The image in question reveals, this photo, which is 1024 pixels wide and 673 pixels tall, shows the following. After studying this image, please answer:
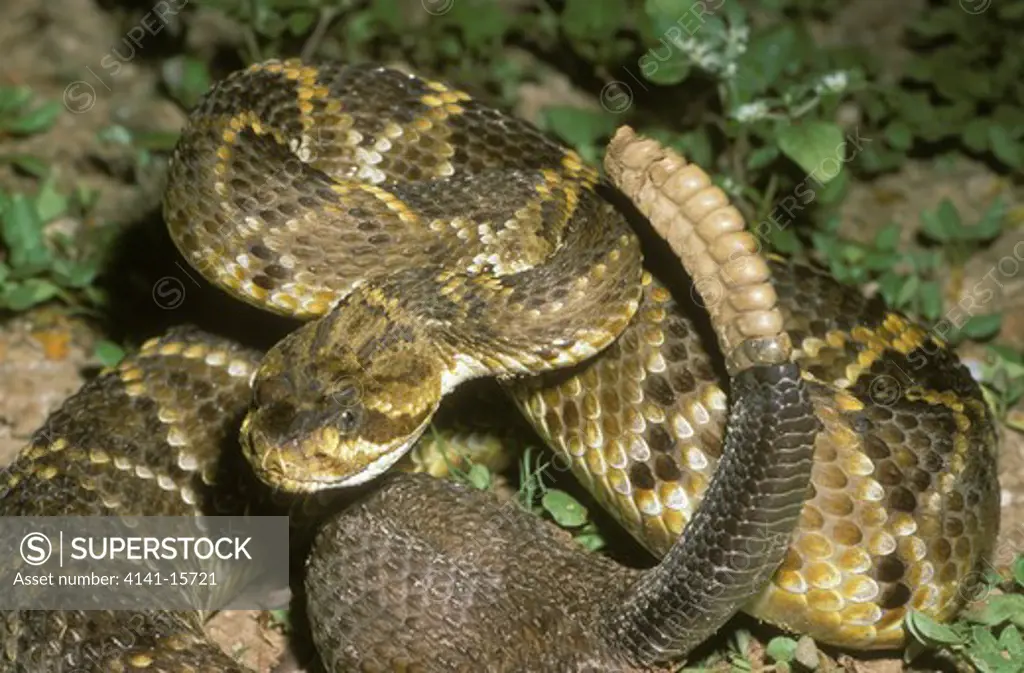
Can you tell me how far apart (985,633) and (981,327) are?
2.56 m

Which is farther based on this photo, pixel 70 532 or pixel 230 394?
pixel 230 394

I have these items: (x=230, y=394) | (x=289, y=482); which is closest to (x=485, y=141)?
(x=230, y=394)

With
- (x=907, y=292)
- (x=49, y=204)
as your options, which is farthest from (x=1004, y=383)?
(x=49, y=204)

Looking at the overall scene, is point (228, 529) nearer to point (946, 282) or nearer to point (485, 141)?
point (485, 141)

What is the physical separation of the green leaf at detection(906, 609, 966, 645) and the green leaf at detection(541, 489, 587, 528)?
1611 millimetres

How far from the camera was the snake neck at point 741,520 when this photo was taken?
503cm

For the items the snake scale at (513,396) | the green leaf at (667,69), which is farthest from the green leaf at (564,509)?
the green leaf at (667,69)

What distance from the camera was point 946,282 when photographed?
875cm

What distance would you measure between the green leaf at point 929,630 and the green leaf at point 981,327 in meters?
2.58

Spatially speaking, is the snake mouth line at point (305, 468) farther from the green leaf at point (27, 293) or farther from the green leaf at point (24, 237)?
the green leaf at point (24, 237)

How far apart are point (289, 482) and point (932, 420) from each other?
2829 mm

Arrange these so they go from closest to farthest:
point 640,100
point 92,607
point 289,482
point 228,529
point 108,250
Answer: point 289,482 < point 92,607 < point 228,529 < point 108,250 < point 640,100

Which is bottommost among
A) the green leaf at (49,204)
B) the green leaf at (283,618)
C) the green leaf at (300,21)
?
the green leaf at (283,618)

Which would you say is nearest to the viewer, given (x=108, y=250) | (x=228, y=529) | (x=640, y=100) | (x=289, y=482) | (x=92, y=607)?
(x=289, y=482)
